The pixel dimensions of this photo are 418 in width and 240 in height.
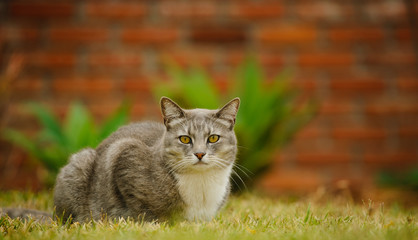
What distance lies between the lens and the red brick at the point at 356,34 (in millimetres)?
4707

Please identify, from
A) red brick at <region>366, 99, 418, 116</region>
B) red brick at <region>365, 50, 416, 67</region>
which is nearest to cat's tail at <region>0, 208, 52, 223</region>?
red brick at <region>366, 99, 418, 116</region>

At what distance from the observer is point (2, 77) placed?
4.42m

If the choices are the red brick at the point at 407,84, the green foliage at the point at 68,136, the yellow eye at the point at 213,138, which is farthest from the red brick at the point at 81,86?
the red brick at the point at 407,84

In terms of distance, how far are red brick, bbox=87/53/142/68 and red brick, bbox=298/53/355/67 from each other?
1.59 m

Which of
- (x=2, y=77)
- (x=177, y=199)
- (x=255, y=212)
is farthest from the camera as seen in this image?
(x=2, y=77)

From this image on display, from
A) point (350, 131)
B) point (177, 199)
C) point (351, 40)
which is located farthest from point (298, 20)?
point (177, 199)

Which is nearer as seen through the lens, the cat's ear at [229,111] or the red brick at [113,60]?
the cat's ear at [229,111]

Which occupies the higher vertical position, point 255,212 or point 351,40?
point 351,40

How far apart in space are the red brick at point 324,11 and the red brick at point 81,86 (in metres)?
1.95

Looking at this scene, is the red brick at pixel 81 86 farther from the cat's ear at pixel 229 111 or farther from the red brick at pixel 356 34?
the cat's ear at pixel 229 111

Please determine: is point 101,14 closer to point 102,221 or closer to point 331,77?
point 331,77

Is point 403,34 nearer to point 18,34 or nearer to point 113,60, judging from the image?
point 113,60

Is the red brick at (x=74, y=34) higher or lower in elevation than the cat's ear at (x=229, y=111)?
higher

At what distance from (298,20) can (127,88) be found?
175 cm
